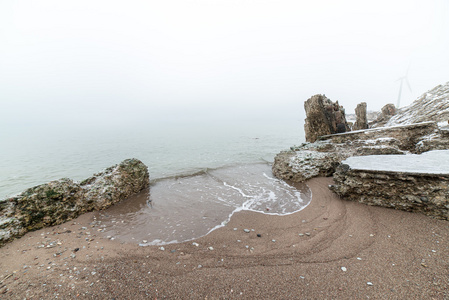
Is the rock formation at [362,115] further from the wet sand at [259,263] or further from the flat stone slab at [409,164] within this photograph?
the wet sand at [259,263]

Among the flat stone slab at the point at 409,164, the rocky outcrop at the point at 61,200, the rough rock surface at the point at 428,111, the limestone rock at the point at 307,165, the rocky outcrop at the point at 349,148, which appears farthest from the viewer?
the rough rock surface at the point at 428,111

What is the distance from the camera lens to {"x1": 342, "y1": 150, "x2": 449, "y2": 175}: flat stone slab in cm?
452

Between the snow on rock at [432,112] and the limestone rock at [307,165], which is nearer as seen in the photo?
the limestone rock at [307,165]

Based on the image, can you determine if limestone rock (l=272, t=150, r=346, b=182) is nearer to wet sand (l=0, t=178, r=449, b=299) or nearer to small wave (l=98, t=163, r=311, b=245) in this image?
small wave (l=98, t=163, r=311, b=245)

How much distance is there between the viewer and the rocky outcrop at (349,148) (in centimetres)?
867

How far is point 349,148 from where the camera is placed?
10141mm

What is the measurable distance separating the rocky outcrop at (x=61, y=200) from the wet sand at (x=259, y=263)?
1.68 feet

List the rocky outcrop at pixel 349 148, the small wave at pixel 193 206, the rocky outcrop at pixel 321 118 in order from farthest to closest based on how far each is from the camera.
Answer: the rocky outcrop at pixel 321 118 → the rocky outcrop at pixel 349 148 → the small wave at pixel 193 206

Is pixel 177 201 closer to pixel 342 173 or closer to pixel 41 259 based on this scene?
pixel 41 259

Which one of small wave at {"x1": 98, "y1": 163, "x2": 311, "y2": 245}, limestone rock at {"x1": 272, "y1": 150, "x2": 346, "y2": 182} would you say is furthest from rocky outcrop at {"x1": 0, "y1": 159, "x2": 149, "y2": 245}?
limestone rock at {"x1": 272, "y1": 150, "x2": 346, "y2": 182}

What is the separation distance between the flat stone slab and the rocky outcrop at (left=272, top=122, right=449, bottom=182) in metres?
2.85

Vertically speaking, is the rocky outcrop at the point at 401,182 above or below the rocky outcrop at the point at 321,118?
below

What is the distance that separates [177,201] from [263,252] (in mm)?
5258

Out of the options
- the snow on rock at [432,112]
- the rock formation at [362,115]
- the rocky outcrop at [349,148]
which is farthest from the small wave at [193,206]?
the rock formation at [362,115]
